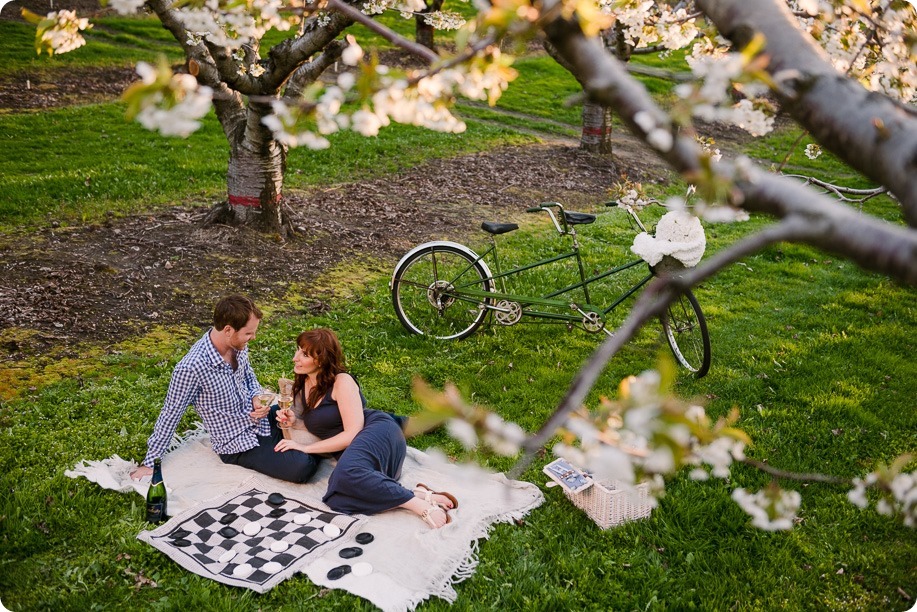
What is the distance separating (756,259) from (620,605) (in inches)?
277

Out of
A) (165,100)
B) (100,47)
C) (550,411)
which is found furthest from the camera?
(100,47)

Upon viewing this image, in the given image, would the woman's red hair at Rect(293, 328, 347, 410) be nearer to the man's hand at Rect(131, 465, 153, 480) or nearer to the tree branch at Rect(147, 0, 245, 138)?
the man's hand at Rect(131, 465, 153, 480)

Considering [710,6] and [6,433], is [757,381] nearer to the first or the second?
[710,6]

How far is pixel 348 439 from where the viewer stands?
16.0 feet

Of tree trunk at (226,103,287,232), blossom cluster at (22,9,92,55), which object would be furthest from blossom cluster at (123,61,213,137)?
tree trunk at (226,103,287,232)

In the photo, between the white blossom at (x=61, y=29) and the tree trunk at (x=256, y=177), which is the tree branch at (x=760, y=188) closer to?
the white blossom at (x=61, y=29)

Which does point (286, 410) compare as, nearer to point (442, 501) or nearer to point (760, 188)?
point (442, 501)

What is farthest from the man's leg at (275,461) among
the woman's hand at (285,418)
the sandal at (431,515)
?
the sandal at (431,515)

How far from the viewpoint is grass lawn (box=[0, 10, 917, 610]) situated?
153 inches

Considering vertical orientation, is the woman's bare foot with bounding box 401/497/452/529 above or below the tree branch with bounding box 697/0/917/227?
below

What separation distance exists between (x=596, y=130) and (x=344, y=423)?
11.3 metres

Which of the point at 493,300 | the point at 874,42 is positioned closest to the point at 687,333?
the point at 493,300

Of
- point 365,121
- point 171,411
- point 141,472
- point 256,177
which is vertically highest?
point 365,121

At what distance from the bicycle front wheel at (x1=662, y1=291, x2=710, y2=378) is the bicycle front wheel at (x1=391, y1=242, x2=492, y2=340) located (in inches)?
68.2
